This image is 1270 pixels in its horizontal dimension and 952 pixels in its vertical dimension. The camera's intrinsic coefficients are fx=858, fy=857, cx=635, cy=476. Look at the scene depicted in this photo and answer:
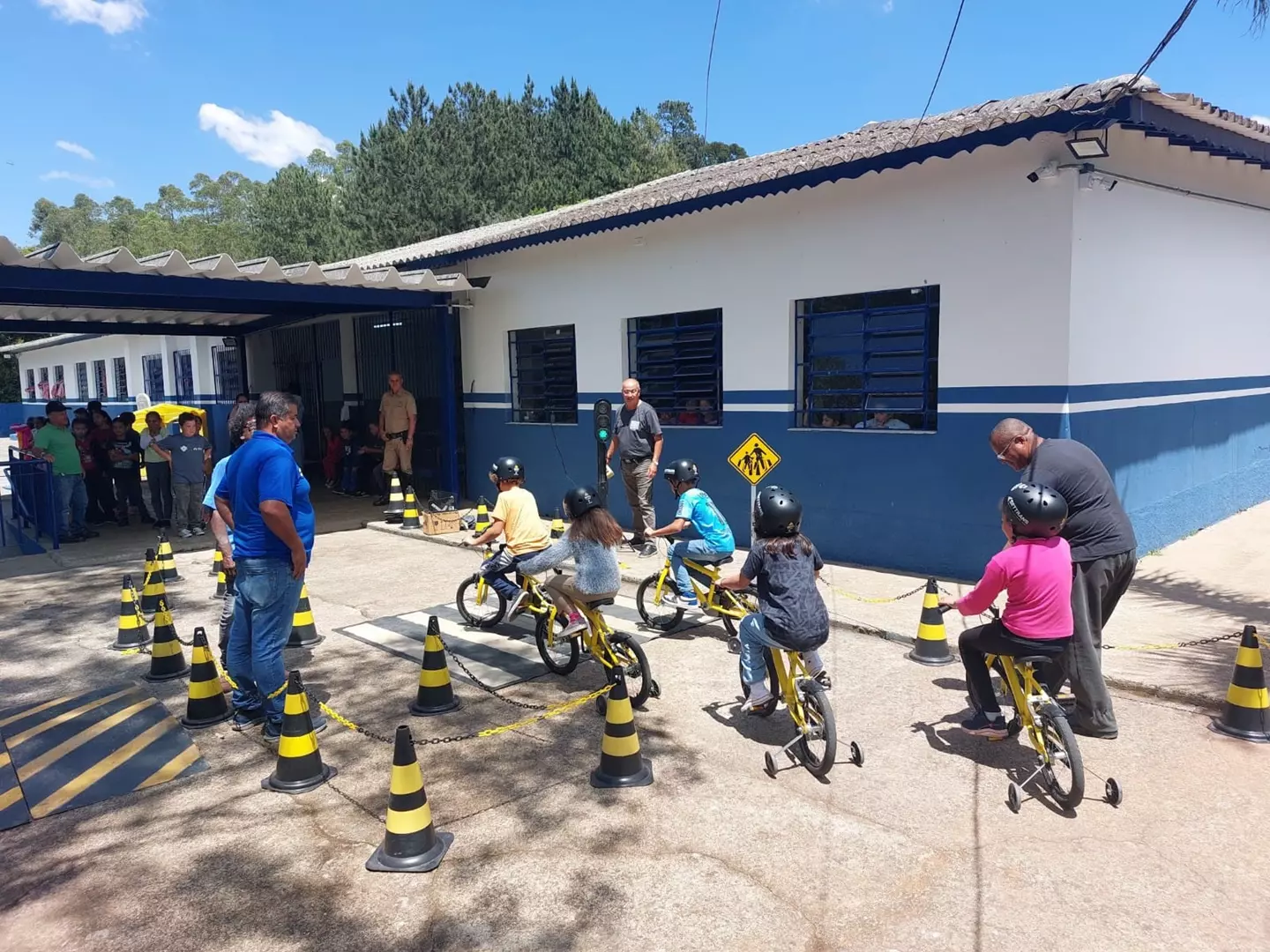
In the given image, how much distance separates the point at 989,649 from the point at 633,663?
2.11m

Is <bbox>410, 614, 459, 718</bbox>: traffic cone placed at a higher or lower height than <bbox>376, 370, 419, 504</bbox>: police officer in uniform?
lower

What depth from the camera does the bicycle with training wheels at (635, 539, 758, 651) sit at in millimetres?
6520

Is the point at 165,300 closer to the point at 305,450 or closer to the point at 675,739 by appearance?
the point at 305,450

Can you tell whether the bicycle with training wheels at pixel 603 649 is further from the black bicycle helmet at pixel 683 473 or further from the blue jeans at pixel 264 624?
the blue jeans at pixel 264 624

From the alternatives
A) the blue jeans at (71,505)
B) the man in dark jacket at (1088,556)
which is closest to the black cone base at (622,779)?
the man in dark jacket at (1088,556)

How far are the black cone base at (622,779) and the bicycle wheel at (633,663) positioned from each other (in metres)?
0.92

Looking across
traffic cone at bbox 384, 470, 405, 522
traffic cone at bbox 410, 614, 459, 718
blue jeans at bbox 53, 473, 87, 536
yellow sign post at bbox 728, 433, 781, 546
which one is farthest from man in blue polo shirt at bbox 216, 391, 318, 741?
blue jeans at bbox 53, 473, 87, 536

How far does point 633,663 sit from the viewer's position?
537 cm

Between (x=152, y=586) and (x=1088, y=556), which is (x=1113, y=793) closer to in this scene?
(x=1088, y=556)

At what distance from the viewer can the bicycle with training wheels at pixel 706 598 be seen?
6.52 m

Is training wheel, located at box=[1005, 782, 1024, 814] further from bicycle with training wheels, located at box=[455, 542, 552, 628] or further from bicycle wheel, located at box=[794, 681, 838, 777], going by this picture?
bicycle with training wheels, located at box=[455, 542, 552, 628]

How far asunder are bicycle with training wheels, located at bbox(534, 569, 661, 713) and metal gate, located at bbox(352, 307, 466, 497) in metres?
7.89

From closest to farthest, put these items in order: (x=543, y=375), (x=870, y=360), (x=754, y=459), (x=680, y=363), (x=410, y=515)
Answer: (x=754, y=459) → (x=870, y=360) → (x=680, y=363) → (x=410, y=515) → (x=543, y=375)

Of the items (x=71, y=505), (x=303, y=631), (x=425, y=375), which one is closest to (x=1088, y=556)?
(x=303, y=631)
